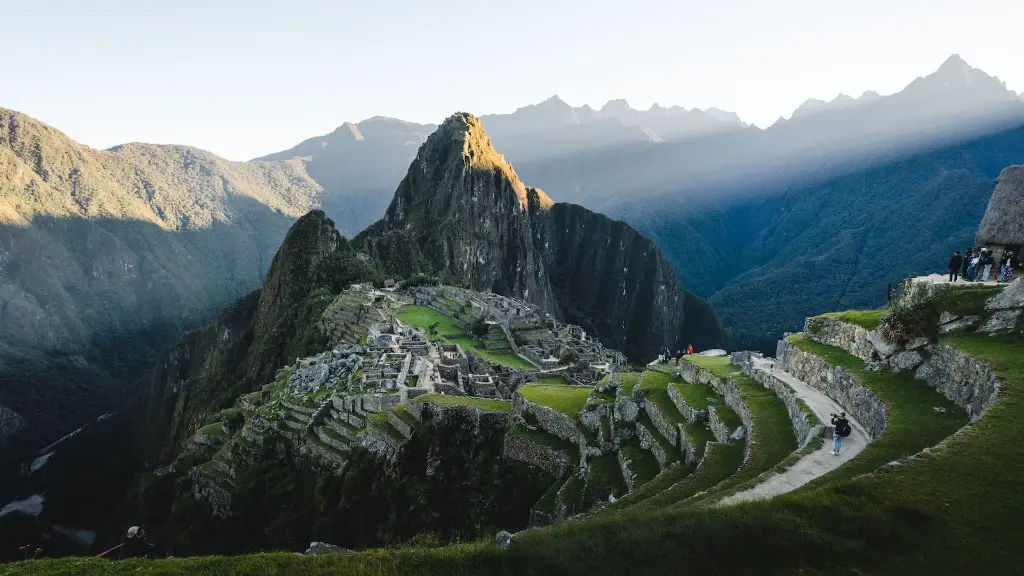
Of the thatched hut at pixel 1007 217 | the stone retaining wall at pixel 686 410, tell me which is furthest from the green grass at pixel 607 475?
the thatched hut at pixel 1007 217

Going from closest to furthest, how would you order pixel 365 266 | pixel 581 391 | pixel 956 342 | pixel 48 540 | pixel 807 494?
pixel 807 494 → pixel 956 342 → pixel 581 391 → pixel 48 540 → pixel 365 266

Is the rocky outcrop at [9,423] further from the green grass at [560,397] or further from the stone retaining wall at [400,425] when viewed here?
the green grass at [560,397]

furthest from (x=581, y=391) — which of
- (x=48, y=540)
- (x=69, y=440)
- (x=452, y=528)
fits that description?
(x=69, y=440)

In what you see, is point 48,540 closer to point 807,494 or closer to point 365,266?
point 365,266

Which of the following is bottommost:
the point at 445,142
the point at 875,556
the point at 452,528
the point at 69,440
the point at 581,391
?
the point at 69,440

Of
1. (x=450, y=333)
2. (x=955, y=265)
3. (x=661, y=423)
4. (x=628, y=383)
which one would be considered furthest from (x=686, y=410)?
(x=450, y=333)

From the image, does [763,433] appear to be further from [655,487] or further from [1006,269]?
[1006,269]
